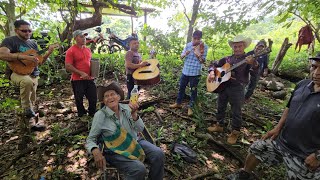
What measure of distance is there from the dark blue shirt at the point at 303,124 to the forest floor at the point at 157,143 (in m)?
1.31

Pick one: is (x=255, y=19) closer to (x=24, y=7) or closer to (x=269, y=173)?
(x=269, y=173)

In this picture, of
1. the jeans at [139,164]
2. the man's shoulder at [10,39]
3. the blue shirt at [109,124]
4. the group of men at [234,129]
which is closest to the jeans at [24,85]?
the group of men at [234,129]

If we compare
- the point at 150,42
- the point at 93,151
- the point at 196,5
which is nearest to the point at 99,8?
the point at 150,42

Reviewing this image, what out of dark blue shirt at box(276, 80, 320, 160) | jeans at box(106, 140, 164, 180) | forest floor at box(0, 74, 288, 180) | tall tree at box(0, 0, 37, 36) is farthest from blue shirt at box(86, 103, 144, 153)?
tall tree at box(0, 0, 37, 36)

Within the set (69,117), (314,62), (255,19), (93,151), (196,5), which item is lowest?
(69,117)

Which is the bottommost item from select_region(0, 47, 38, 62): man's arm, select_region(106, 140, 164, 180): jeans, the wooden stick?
the wooden stick

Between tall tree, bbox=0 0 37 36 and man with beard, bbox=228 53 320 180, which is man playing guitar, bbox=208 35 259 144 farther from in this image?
tall tree, bbox=0 0 37 36

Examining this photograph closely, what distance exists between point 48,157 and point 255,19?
4.89 meters

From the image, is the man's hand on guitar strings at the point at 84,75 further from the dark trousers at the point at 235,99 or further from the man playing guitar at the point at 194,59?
the dark trousers at the point at 235,99

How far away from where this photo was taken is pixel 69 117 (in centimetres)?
525

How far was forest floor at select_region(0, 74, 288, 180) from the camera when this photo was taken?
3436mm

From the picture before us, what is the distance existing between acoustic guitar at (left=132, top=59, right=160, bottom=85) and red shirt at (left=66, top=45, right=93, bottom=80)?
3.61ft

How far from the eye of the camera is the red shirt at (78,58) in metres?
4.52

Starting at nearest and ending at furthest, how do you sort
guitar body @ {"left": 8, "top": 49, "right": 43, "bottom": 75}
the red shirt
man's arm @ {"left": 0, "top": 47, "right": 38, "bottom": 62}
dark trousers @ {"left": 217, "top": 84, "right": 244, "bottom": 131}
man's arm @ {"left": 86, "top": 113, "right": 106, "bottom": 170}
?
man's arm @ {"left": 86, "top": 113, "right": 106, "bottom": 170} < man's arm @ {"left": 0, "top": 47, "right": 38, "bottom": 62} < guitar body @ {"left": 8, "top": 49, "right": 43, "bottom": 75} < dark trousers @ {"left": 217, "top": 84, "right": 244, "bottom": 131} < the red shirt
